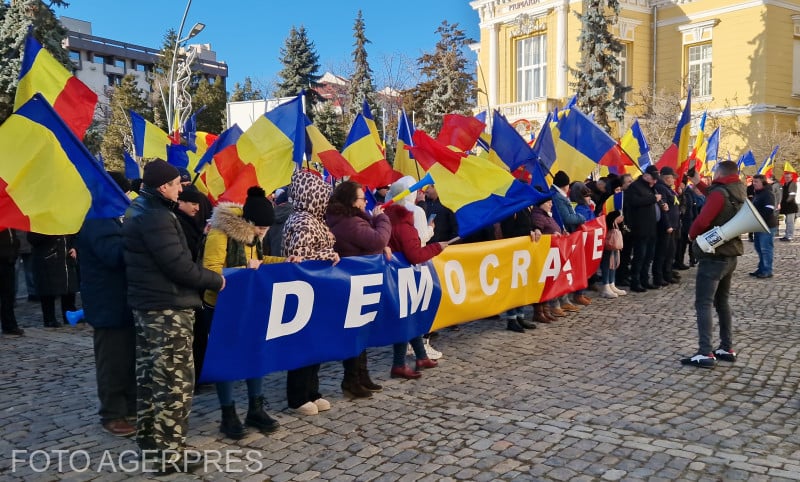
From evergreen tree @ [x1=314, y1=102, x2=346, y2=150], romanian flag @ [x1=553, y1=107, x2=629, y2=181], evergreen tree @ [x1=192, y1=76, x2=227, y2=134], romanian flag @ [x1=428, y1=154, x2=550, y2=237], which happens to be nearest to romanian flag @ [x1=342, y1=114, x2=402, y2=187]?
romanian flag @ [x1=553, y1=107, x2=629, y2=181]

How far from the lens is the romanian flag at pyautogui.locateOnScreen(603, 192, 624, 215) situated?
→ 10.7m

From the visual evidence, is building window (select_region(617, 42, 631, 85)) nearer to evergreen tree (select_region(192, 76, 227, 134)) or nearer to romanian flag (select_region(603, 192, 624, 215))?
evergreen tree (select_region(192, 76, 227, 134))

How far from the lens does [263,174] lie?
6961mm

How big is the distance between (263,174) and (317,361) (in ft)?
8.09

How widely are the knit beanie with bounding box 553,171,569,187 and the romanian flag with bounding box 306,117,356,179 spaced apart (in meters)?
2.72

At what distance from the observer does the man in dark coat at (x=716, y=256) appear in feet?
20.7

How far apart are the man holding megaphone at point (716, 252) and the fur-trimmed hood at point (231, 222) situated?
423cm

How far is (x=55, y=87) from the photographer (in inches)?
207

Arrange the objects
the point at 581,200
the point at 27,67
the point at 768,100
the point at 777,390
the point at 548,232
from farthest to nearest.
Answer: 1. the point at 768,100
2. the point at 581,200
3. the point at 548,232
4. the point at 777,390
5. the point at 27,67

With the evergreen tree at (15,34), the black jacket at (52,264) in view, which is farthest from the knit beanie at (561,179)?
the evergreen tree at (15,34)

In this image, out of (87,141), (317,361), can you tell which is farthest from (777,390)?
(87,141)

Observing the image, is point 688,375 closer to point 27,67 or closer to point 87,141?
point 27,67

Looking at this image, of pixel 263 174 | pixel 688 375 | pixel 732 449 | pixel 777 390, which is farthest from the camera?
pixel 263 174

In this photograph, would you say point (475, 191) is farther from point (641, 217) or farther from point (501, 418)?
point (641, 217)
